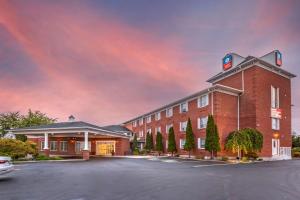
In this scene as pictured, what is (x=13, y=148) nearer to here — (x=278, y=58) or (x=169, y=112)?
(x=169, y=112)

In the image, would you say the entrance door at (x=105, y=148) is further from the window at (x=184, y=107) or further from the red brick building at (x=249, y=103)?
the window at (x=184, y=107)

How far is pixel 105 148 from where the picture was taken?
4953 cm

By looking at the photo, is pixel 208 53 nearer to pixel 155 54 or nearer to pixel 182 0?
pixel 155 54

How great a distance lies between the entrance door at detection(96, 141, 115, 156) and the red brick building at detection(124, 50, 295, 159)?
12425 mm

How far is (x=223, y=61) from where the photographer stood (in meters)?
42.7

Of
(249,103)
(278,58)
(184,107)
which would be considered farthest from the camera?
(184,107)

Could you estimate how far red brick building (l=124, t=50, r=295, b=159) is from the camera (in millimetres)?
35719

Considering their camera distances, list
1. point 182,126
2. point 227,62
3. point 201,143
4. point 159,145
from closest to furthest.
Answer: point 201,143, point 227,62, point 182,126, point 159,145

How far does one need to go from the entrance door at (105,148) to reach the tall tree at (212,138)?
19640 millimetres

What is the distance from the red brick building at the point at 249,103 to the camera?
35719 mm

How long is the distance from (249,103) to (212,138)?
7235mm

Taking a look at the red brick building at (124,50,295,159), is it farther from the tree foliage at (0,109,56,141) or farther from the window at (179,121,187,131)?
the tree foliage at (0,109,56,141)

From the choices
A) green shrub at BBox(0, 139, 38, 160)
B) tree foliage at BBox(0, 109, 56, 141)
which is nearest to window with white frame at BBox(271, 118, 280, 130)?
green shrub at BBox(0, 139, 38, 160)

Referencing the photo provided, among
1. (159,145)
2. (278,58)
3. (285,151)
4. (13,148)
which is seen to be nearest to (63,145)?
(159,145)
